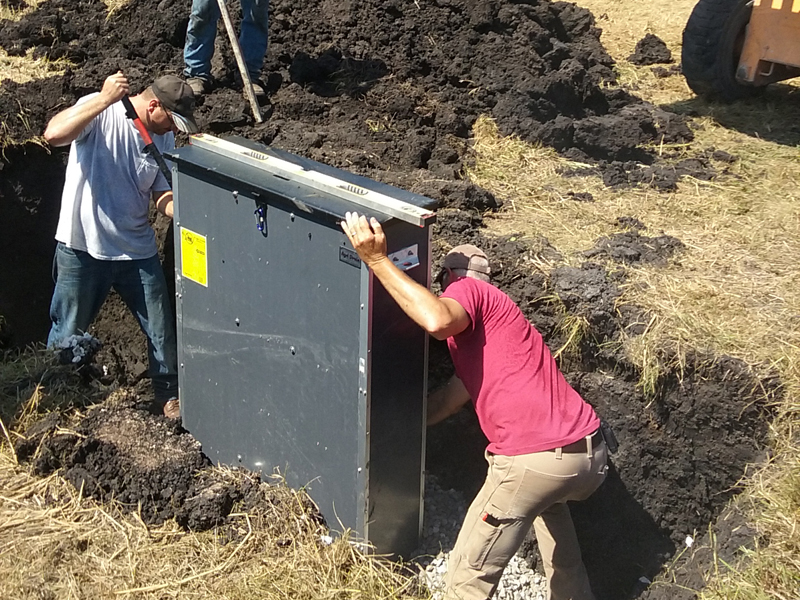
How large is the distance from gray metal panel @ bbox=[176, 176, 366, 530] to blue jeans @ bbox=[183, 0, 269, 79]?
3.05m

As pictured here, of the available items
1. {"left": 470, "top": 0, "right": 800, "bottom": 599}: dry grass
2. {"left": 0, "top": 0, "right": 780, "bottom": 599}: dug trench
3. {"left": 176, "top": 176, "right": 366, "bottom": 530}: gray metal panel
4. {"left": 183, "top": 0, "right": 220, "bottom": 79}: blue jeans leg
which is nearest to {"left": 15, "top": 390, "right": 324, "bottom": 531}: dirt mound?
{"left": 0, "top": 0, "right": 780, "bottom": 599}: dug trench

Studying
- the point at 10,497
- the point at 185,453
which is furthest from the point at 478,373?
the point at 10,497

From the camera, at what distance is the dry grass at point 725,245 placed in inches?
179

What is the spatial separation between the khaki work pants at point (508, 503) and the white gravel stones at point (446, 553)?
396mm

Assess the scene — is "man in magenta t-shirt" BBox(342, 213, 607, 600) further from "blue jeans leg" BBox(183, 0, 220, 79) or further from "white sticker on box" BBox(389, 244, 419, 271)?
"blue jeans leg" BBox(183, 0, 220, 79)

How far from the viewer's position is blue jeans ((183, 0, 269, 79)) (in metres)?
7.08

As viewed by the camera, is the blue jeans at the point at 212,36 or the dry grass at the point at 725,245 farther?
the blue jeans at the point at 212,36

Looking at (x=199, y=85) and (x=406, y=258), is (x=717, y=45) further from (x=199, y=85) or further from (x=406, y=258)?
(x=406, y=258)

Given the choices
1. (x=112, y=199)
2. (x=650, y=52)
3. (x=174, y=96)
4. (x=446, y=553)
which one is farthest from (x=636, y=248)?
(x=650, y=52)

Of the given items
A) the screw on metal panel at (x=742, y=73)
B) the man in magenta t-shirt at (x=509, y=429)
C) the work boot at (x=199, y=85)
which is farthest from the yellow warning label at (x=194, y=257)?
the screw on metal panel at (x=742, y=73)

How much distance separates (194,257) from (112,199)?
0.90m

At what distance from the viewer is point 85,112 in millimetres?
4852

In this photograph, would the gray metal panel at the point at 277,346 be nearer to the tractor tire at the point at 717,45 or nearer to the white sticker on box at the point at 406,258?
the white sticker on box at the point at 406,258

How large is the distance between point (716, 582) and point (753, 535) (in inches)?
12.1
